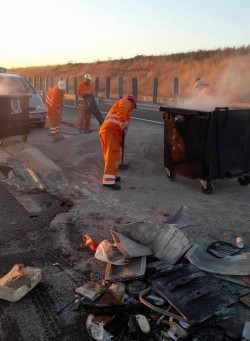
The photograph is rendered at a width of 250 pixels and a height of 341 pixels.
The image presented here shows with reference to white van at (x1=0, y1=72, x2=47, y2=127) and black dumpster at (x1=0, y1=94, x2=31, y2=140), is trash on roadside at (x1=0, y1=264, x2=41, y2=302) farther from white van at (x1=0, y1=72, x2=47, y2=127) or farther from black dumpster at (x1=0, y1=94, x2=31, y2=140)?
white van at (x1=0, y1=72, x2=47, y2=127)

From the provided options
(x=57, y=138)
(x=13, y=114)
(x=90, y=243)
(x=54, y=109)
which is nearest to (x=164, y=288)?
(x=90, y=243)

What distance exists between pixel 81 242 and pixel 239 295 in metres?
1.75

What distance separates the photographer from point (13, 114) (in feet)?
28.4

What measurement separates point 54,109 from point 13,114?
4.54 ft

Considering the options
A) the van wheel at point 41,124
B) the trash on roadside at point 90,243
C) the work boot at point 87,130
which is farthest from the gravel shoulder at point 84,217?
the van wheel at point 41,124

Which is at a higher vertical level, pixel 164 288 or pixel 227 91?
pixel 227 91

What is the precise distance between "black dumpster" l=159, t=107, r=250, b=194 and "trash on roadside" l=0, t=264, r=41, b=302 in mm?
3163

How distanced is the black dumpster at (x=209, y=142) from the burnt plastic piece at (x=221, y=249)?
1.79 meters

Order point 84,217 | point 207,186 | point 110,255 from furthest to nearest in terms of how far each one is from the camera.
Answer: point 207,186 → point 84,217 → point 110,255

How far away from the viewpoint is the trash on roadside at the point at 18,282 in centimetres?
308

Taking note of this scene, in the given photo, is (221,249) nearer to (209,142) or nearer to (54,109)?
(209,142)

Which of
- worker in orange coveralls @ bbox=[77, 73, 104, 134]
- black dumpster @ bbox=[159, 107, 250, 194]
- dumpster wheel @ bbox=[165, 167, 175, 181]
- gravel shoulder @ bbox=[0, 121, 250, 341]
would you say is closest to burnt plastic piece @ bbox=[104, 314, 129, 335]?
gravel shoulder @ bbox=[0, 121, 250, 341]

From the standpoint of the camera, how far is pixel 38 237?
4316mm

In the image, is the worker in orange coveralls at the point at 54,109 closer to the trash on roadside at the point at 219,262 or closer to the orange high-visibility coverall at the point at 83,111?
the orange high-visibility coverall at the point at 83,111
